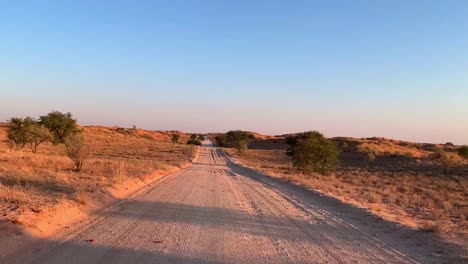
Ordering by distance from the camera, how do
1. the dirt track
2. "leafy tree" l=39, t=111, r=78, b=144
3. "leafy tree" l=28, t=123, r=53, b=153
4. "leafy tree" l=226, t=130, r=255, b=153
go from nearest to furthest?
1. the dirt track
2. "leafy tree" l=28, t=123, r=53, b=153
3. "leafy tree" l=39, t=111, r=78, b=144
4. "leafy tree" l=226, t=130, r=255, b=153

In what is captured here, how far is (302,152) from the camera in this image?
43.0m

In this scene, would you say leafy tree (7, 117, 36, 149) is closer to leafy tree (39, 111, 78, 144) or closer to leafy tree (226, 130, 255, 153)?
leafy tree (39, 111, 78, 144)

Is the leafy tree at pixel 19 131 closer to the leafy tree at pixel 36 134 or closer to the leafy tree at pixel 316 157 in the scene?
the leafy tree at pixel 36 134

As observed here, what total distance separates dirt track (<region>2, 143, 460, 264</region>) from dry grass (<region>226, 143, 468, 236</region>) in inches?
78.2

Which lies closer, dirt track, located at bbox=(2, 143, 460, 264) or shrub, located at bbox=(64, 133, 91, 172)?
dirt track, located at bbox=(2, 143, 460, 264)

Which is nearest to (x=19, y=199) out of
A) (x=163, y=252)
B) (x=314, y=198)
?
(x=163, y=252)

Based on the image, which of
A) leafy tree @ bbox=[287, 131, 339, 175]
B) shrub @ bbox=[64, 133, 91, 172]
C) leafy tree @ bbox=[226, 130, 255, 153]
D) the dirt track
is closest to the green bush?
shrub @ bbox=[64, 133, 91, 172]

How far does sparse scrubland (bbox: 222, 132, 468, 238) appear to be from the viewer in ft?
53.1

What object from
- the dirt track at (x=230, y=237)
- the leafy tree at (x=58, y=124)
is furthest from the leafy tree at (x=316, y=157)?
the leafy tree at (x=58, y=124)

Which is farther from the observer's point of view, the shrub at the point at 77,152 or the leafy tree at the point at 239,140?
the leafy tree at the point at 239,140

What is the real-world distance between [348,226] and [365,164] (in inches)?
2119

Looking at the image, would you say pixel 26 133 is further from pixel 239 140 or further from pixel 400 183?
pixel 239 140

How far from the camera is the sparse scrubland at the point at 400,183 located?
53.1 ft

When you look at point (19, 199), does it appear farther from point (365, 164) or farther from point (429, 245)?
point (365, 164)
